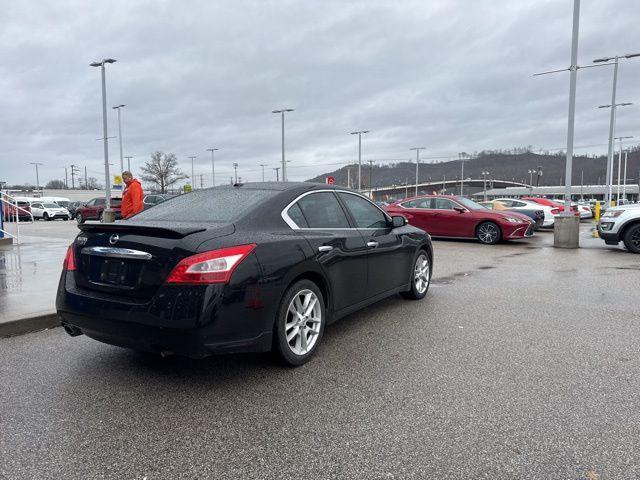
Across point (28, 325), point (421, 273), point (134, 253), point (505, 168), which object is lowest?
point (28, 325)

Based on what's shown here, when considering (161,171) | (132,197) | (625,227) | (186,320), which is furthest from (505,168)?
(186,320)

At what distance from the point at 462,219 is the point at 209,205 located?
11475 millimetres

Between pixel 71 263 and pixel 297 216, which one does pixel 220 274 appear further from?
pixel 71 263

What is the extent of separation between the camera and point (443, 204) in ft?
48.8

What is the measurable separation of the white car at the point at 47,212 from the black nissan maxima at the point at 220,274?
35.3 m

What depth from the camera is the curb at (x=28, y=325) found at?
4766 mm

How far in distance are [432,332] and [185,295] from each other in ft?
8.91

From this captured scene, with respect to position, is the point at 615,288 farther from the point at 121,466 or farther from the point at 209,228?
the point at 121,466

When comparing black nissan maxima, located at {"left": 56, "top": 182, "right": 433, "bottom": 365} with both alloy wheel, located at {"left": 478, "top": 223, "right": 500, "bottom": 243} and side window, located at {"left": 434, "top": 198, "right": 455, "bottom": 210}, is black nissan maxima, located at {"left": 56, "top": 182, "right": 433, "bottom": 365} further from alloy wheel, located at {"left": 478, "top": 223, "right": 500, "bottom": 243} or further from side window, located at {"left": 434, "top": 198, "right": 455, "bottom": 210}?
side window, located at {"left": 434, "top": 198, "right": 455, "bottom": 210}

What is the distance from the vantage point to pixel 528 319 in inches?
214

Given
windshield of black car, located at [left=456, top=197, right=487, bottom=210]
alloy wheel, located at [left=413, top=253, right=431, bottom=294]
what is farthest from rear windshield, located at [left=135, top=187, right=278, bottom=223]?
windshield of black car, located at [left=456, top=197, right=487, bottom=210]

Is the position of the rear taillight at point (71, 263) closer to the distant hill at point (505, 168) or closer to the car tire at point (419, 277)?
the car tire at point (419, 277)

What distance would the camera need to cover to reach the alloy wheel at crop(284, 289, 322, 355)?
388 cm

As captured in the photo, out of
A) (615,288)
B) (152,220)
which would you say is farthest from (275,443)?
(615,288)
